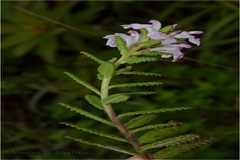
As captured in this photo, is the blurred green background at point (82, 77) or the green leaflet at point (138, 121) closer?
the green leaflet at point (138, 121)

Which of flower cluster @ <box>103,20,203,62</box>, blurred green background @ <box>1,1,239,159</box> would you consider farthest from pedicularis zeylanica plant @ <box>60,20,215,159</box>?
blurred green background @ <box>1,1,239,159</box>

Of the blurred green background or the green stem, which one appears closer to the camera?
the green stem

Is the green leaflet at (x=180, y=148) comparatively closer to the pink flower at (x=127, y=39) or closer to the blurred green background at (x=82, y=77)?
the pink flower at (x=127, y=39)

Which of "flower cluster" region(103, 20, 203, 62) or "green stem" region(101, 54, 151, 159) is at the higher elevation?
"flower cluster" region(103, 20, 203, 62)

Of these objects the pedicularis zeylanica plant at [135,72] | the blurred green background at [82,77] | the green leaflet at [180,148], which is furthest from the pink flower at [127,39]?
the blurred green background at [82,77]

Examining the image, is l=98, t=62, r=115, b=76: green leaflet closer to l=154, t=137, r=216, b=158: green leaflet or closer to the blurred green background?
l=154, t=137, r=216, b=158: green leaflet

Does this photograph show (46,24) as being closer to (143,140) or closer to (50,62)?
(50,62)

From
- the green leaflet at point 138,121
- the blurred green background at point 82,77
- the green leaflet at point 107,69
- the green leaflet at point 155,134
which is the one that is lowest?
the green leaflet at point 155,134

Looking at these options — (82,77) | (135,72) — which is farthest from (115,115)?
(82,77)
